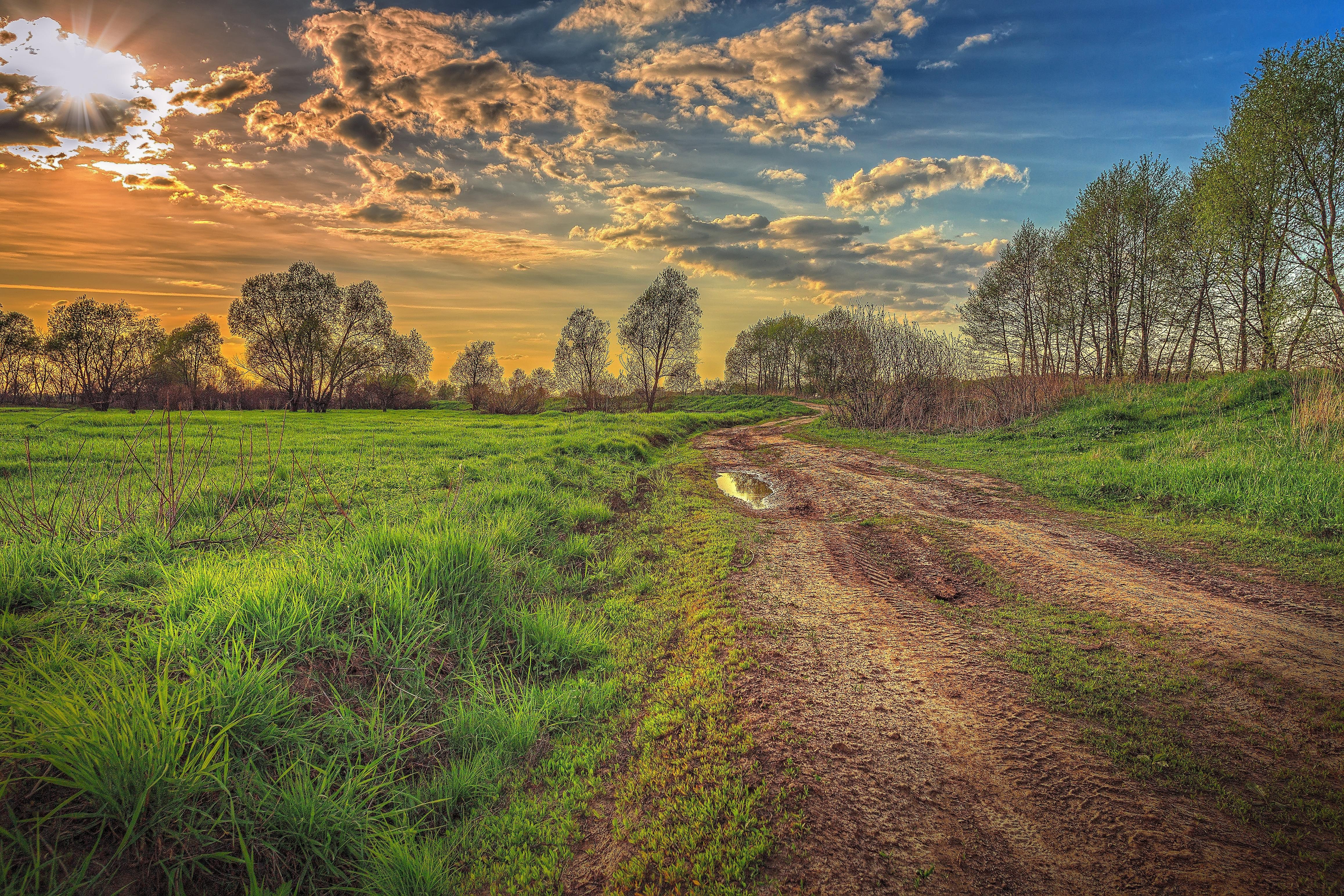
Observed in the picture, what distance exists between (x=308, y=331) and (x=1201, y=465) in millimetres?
54918

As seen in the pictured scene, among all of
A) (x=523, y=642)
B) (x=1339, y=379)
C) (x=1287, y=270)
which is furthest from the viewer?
(x=1287, y=270)

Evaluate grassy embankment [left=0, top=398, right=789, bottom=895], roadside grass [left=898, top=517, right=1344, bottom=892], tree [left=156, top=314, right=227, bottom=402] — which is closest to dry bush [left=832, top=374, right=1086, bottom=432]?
roadside grass [left=898, top=517, right=1344, bottom=892]

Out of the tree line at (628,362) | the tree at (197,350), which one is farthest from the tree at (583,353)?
the tree at (197,350)

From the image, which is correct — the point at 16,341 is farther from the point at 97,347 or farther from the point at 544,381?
the point at 544,381

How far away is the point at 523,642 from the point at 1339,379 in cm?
1929

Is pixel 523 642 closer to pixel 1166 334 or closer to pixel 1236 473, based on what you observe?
pixel 1236 473

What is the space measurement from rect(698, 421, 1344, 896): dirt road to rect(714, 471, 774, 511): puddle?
392 cm

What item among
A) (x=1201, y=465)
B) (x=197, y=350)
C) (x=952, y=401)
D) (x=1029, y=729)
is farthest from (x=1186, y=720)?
(x=197, y=350)

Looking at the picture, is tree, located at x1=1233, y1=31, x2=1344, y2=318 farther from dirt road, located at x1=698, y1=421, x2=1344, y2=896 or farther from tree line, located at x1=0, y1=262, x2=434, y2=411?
tree line, located at x1=0, y1=262, x2=434, y2=411

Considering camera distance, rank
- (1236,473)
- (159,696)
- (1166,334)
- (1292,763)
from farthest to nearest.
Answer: (1166,334) → (1236,473) → (1292,763) → (159,696)

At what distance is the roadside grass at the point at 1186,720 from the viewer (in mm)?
2527

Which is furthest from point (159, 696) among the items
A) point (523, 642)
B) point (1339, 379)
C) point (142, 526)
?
point (1339, 379)

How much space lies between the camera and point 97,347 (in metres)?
41.4

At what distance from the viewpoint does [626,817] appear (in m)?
2.72
